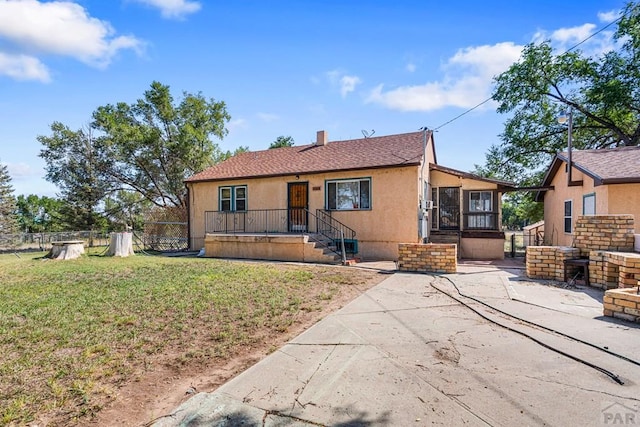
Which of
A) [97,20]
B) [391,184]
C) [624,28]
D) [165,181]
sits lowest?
[391,184]

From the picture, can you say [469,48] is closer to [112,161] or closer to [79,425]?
[79,425]

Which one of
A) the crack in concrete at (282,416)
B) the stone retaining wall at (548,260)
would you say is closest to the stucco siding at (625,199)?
the stone retaining wall at (548,260)

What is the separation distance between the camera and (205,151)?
26078 mm

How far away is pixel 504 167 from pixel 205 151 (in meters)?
21.0

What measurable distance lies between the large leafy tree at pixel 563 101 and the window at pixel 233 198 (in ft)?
49.6

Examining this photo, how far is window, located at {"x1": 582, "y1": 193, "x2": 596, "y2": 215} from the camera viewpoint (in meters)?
9.60

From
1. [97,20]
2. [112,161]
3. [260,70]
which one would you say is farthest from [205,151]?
[97,20]

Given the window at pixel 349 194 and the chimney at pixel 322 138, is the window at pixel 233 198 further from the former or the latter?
the chimney at pixel 322 138

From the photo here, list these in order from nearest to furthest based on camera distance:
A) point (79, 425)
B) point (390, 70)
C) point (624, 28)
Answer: point (79, 425)
point (390, 70)
point (624, 28)

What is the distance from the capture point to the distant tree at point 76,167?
2491 centimetres

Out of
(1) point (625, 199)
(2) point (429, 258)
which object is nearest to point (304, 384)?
(2) point (429, 258)

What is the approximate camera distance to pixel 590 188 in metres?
9.90

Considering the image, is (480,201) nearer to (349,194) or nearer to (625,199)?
(625,199)

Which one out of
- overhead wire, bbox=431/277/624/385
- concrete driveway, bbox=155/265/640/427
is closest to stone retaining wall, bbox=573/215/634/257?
concrete driveway, bbox=155/265/640/427
